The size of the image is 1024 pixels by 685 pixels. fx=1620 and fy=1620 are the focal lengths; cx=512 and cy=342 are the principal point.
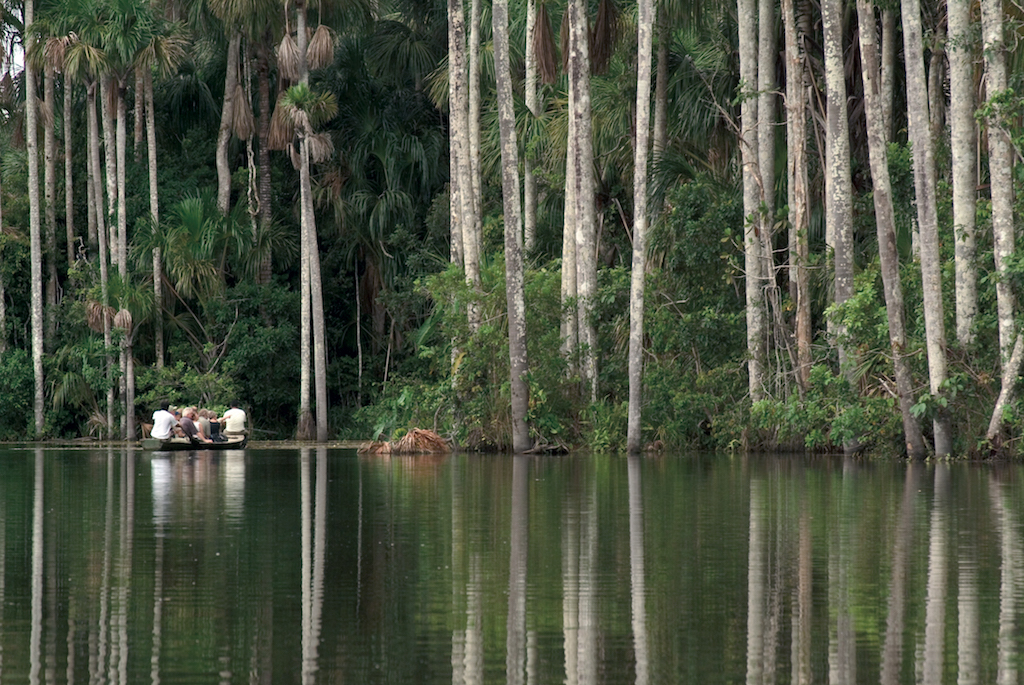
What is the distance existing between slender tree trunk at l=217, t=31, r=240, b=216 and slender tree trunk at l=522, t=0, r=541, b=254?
9820 millimetres

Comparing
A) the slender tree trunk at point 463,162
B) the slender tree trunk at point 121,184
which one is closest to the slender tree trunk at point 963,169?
the slender tree trunk at point 463,162

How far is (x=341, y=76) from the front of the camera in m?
43.6

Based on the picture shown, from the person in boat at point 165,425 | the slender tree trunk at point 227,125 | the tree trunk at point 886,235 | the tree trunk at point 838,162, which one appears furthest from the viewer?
the slender tree trunk at point 227,125

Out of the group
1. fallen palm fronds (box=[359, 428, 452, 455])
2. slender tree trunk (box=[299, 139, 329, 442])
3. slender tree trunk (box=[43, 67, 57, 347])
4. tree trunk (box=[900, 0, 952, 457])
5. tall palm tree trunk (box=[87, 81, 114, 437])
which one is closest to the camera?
tree trunk (box=[900, 0, 952, 457])

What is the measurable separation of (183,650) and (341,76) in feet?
127

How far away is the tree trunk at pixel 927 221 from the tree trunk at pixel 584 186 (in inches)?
270

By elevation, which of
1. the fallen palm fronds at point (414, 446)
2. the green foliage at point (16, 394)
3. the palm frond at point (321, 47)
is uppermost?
the palm frond at point (321, 47)

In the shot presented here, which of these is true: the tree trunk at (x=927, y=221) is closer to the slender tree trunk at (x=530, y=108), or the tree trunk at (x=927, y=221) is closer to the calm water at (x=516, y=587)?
the calm water at (x=516, y=587)

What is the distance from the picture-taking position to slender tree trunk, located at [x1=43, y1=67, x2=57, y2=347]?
139 ft

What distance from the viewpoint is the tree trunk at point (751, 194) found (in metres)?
27.4

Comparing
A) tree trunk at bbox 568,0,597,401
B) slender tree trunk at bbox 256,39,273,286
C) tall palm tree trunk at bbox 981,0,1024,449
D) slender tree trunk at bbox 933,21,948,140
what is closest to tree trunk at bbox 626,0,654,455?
tree trunk at bbox 568,0,597,401

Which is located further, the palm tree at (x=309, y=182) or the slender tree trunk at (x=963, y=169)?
the palm tree at (x=309, y=182)

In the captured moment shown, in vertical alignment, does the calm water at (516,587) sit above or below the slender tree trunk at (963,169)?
below

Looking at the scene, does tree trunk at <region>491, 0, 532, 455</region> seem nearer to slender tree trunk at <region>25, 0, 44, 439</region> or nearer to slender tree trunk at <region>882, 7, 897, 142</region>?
slender tree trunk at <region>882, 7, 897, 142</region>
